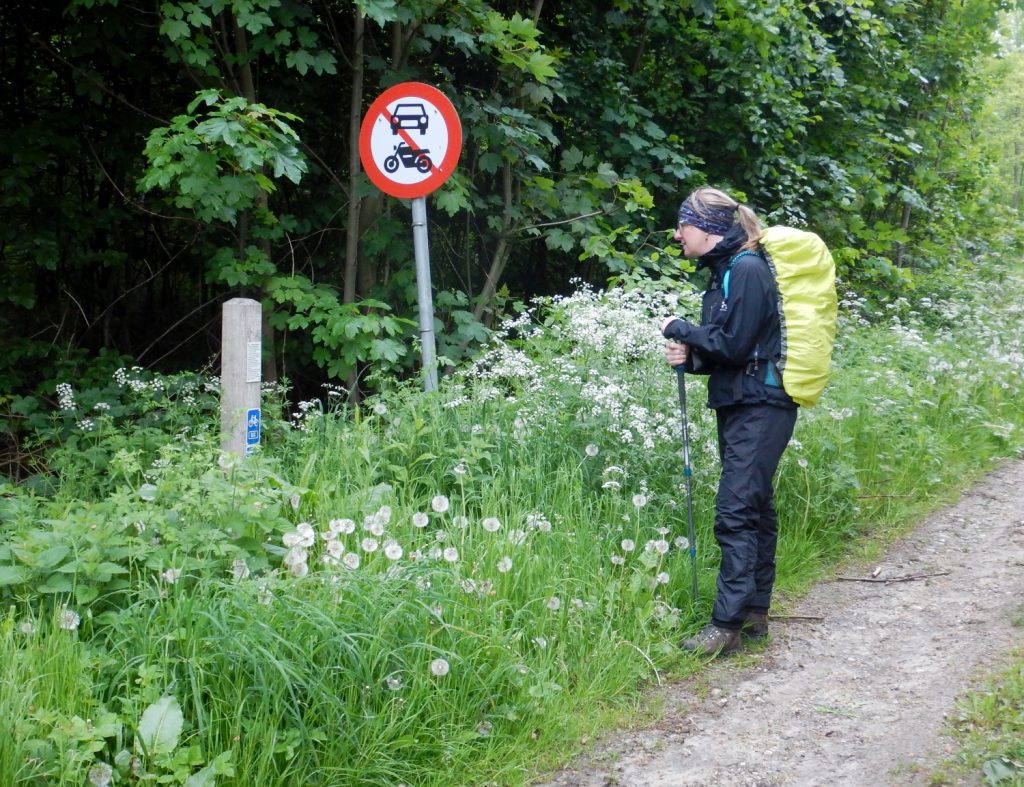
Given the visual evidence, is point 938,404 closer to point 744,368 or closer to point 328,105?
point 744,368

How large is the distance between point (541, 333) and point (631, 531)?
187 cm

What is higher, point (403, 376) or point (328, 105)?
point (328, 105)

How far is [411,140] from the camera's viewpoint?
223 inches

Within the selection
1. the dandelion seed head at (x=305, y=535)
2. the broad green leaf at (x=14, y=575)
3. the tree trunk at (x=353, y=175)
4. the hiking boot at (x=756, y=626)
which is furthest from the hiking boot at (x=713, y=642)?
the tree trunk at (x=353, y=175)

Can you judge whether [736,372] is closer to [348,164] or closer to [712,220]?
[712,220]

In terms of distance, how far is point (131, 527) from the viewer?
3529 millimetres

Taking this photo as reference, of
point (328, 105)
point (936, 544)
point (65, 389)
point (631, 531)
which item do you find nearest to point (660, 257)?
point (328, 105)

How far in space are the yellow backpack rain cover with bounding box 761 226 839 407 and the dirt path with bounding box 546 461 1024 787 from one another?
3.85 feet

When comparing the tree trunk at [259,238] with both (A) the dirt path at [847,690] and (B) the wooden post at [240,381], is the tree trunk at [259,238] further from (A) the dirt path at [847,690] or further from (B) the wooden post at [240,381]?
(A) the dirt path at [847,690]

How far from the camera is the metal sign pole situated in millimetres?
5738

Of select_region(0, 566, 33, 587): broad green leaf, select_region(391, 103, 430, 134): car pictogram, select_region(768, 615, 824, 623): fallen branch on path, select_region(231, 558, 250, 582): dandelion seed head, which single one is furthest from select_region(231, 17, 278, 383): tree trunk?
select_region(768, 615, 824, 623): fallen branch on path

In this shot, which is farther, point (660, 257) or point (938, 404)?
point (660, 257)

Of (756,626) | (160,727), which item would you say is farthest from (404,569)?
(756,626)

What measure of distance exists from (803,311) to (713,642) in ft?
4.83
